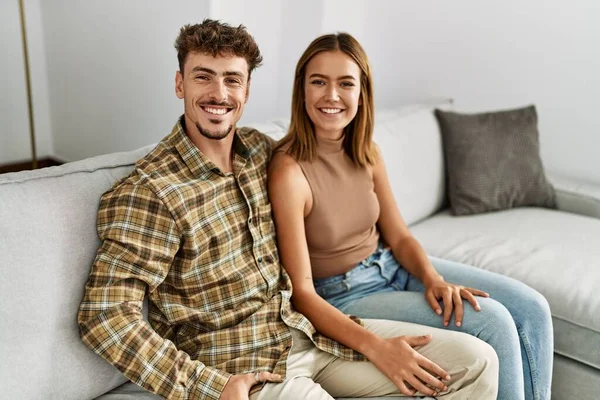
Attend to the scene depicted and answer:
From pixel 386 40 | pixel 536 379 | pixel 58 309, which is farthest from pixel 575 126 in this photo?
pixel 58 309

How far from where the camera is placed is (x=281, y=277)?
1.49 metres

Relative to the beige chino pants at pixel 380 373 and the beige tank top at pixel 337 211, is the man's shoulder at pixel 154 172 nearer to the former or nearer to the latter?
the beige tank top at pixel 337 211

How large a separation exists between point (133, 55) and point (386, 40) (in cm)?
120

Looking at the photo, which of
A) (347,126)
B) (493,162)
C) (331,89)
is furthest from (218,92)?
(493,162)

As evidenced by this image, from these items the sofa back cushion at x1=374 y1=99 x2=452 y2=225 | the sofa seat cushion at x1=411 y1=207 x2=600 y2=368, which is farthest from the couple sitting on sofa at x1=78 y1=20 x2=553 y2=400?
the sofa back cushion at x1=374 y1=99 x2=452 y2=225

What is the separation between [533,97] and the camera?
8.95ft

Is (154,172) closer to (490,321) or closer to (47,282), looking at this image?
(47,282)

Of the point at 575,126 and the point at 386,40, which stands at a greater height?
the point at 386,40

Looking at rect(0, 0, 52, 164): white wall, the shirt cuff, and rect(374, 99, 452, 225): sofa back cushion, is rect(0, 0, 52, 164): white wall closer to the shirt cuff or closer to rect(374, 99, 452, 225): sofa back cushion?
rect(374, 99, 452, 225): sofa back cushion

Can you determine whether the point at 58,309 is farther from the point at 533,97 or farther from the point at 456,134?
the point at 533,97

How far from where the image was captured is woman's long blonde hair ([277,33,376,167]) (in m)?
1.54

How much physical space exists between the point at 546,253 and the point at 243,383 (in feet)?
3.91

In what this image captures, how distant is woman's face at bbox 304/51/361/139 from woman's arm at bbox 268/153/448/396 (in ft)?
0.44

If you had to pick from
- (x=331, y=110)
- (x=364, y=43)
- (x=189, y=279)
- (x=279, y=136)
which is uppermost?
(x=364, y=43)
